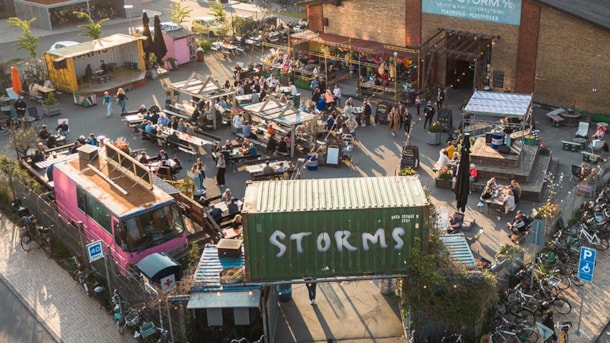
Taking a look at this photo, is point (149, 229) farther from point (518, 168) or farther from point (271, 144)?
point (518, 168)

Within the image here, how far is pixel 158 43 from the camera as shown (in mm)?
42062

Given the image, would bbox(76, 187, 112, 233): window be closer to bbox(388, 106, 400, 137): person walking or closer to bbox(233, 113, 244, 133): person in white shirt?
bbox(233, 113, 244, 133): person in white shirt

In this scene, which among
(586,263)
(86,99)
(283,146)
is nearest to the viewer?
(586,263)

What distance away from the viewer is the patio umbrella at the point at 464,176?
22.5m

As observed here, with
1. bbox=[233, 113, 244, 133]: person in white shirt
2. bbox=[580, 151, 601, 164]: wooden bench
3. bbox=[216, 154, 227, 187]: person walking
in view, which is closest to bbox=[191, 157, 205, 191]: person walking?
bbox=[216, 154, 227, 187]: person walking

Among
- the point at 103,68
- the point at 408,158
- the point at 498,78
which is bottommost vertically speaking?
the point at 408,158

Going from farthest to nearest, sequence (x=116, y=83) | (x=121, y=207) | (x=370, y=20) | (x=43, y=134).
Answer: (x=116, y=83), (x=370, y=20), (x=43, y=134), (x=121, y=207)

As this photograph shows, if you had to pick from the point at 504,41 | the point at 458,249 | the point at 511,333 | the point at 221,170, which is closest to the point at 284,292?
the point at 458,249

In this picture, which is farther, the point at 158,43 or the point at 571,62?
the point at 158,43

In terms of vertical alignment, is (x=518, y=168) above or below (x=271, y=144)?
below

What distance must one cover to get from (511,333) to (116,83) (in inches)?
1148

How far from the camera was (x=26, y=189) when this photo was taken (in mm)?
24750

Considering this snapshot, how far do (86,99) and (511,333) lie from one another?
26.8 m

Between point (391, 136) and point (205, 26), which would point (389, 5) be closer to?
point (391, 136)
